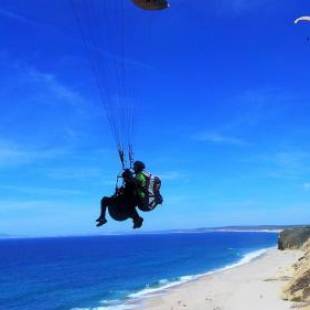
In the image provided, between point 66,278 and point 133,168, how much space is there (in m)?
79.4

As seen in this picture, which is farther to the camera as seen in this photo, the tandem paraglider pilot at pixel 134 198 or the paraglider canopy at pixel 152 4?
the tandem paraglider pilot at pixel 134 198

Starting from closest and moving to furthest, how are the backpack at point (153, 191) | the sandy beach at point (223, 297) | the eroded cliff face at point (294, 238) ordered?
the backpack at point (153, 191) → the sandy beach at point (223, 297) → the eroded cliff face at point (294, 238)

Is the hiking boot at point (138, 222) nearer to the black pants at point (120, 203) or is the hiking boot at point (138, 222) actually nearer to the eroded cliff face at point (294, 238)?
the black pants at point (120, 203)

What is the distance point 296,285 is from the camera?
3319 cm

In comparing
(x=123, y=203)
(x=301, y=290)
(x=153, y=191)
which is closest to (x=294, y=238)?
(x=301, y=290)

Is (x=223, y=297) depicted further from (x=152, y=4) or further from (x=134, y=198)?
(x=152, y=4)

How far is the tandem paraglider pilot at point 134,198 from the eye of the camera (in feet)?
44.7

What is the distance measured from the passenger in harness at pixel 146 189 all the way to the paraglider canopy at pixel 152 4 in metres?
3.87

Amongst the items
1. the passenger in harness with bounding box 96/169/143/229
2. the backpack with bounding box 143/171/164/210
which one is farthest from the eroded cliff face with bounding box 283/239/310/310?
the passenger in harness with bounding box 96/169/143/229

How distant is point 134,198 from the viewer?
1375 cm

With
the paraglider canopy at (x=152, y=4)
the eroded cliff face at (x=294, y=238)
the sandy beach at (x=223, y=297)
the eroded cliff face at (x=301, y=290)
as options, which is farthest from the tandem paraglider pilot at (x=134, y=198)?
the eroded cliff face at (x=294, y=238)

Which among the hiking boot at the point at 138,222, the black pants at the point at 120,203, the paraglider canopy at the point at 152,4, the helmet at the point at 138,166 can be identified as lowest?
the hiking boot at the point at 138,222

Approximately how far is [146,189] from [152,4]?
14.1ft

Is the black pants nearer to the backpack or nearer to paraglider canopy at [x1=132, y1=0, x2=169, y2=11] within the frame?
the backpack
